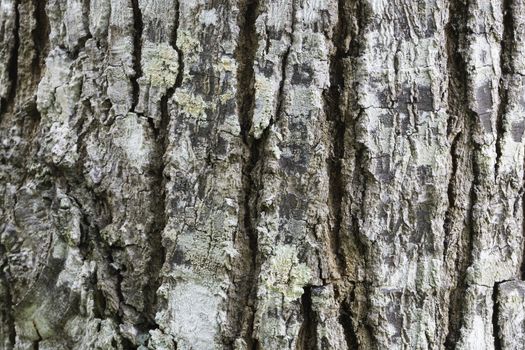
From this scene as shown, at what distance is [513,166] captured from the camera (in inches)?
44.0

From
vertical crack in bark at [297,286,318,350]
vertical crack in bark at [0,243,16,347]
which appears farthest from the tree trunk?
vertical crack in bark at [0,243,16,347]

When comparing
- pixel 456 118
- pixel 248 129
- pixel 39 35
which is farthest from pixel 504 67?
pixel 39 35

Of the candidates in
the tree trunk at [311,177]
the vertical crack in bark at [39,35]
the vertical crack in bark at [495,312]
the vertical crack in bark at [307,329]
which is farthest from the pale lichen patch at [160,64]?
the vertical crack in bark at [495,312]

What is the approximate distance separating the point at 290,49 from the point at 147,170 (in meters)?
0.35

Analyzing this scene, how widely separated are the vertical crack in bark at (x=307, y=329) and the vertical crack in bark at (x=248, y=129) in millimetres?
98

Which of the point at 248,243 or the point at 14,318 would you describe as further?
the point at 14,318

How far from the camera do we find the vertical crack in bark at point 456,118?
110 cm

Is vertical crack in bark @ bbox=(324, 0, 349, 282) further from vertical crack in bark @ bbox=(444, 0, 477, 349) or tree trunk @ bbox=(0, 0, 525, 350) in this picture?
vertical crack in bark @ bbox=(444, 0, 477, 349)

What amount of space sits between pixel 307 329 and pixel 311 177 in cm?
27

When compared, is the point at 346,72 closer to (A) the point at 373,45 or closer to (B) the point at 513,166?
(A) the point at 373,45

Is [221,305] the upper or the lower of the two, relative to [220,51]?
lower

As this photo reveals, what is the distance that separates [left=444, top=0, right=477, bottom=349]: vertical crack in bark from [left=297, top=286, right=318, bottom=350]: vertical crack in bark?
0.81 feet

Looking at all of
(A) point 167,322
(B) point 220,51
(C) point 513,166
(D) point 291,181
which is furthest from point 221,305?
(C) point 513,166

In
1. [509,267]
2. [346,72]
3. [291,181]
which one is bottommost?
[509,267]
